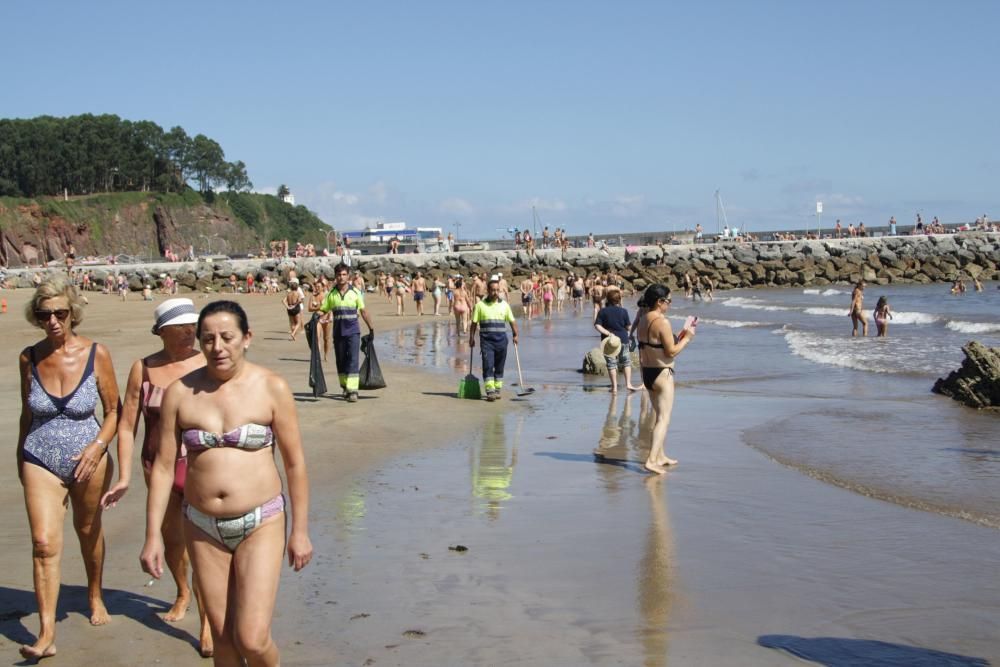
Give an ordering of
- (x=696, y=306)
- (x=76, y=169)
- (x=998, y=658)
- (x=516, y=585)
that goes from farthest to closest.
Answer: (x=76, y=169)
(x=696, y=306)
(x=516, y=585)
(x=998, y=658)

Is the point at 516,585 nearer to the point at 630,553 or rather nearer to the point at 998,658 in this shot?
the point at 630,553

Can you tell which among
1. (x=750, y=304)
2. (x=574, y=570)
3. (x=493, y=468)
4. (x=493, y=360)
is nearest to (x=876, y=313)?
(x=493, y=360)

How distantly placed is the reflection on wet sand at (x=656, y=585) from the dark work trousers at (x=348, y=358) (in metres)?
5.40

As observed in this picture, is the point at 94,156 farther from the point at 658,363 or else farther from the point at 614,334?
the point at 658,363

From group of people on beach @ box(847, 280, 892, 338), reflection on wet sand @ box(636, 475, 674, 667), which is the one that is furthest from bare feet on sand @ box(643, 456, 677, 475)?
group of people on beach @ box(847, 280, 892, 338)

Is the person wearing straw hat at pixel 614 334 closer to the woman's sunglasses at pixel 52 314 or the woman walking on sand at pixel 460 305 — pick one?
the woman's sunglasses at pixel 52 314

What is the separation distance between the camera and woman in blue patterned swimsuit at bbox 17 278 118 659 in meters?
4.81

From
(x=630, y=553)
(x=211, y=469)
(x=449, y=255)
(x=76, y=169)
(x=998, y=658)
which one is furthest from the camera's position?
(x=76, y=169)

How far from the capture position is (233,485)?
3.87 m

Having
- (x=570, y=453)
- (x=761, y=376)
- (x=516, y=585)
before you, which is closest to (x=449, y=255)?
(x=761, y=376)

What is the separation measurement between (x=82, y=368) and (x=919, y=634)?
4.13 m

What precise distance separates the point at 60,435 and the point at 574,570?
2.81 meters

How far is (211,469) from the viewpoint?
154 inches

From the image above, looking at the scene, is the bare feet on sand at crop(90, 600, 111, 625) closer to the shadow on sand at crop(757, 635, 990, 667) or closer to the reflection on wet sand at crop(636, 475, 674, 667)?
the reflection on wet sand at crop(636, 475, 674, 667)
